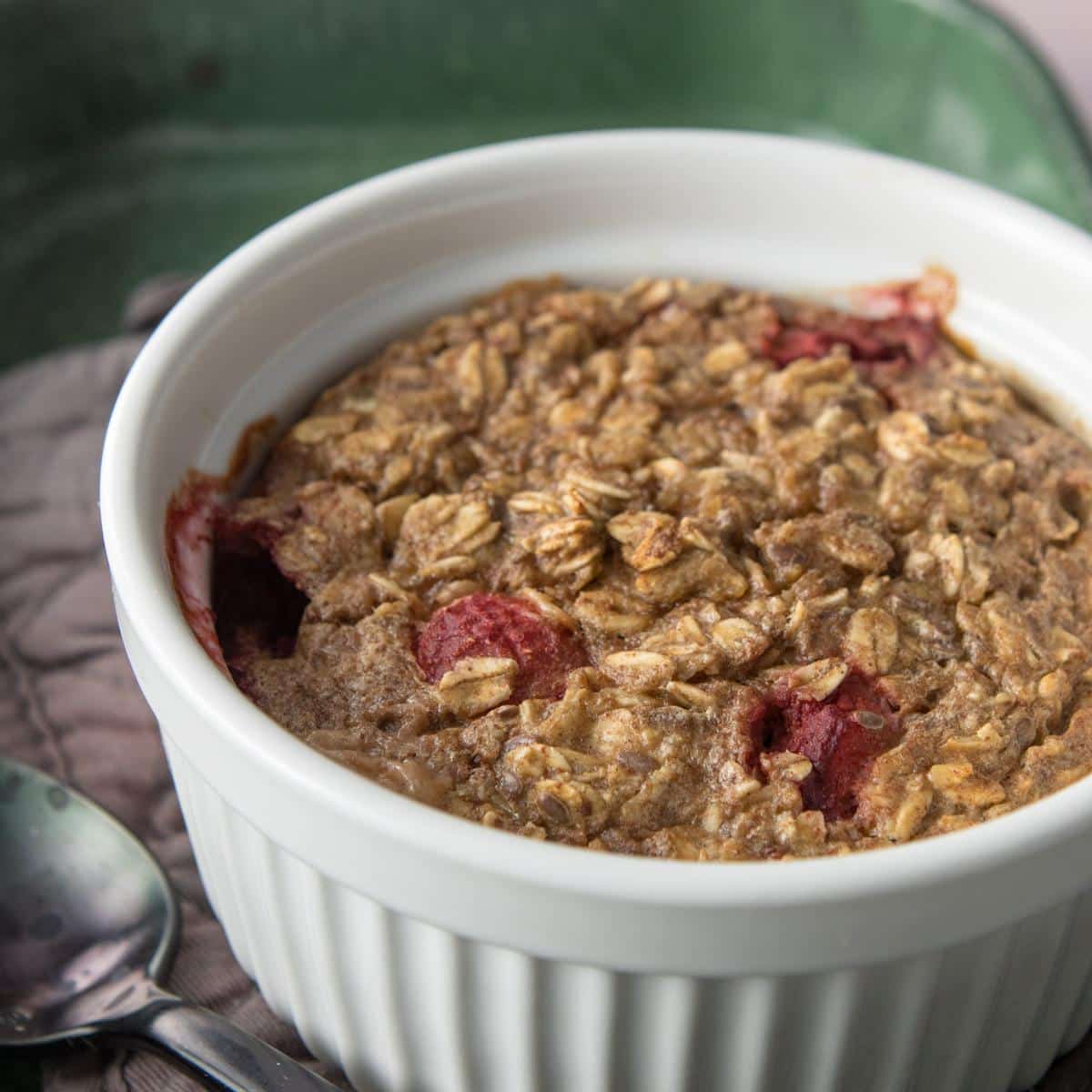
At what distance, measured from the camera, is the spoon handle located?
1332 millimetres

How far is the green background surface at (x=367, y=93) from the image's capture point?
2506 mm

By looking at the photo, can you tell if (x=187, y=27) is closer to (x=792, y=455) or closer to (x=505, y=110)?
(x=505, y=110)

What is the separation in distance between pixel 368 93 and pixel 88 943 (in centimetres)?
161

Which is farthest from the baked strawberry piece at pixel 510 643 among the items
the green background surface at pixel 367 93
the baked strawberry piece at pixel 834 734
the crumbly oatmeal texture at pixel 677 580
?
the green background surface at pixel 367 93

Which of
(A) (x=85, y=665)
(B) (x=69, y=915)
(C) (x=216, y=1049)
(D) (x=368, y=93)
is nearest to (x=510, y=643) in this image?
(C) (x=216, y=1049)

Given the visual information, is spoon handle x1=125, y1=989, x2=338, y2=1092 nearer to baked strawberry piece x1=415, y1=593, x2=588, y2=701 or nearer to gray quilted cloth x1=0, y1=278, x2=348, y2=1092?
gray quilted cloth x1=0, y1=278, x2=348, y2=1092

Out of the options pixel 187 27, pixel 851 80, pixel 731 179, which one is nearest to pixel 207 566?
pixel 731 179

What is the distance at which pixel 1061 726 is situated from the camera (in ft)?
4.40

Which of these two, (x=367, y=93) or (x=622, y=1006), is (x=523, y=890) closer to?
(x=622, y=1006)

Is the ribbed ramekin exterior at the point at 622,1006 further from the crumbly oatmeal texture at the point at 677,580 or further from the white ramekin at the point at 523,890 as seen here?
the crumbly oatmeal texture at the point at 677,580

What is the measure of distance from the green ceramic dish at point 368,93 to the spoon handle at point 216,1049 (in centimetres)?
131

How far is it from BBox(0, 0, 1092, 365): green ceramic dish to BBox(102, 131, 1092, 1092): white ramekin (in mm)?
872

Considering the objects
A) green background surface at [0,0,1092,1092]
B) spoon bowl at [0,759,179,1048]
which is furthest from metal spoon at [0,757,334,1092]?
green background surface at [0,0,1092,1092]

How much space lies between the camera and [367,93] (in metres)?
2.67
